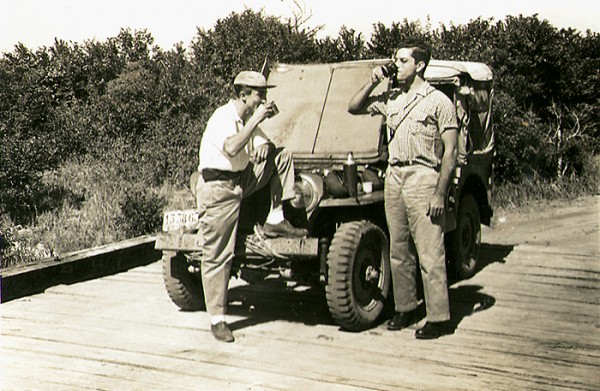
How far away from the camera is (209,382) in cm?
552

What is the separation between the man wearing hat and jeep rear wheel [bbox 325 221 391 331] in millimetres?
384

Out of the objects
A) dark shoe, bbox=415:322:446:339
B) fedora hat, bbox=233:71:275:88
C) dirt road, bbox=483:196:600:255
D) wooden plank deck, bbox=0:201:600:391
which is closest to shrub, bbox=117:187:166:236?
wooden plank deck, bbox=0:201:600:391

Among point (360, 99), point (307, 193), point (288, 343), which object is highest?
point (360, 99)

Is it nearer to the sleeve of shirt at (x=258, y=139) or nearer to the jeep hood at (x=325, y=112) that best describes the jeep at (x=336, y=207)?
the jeep hood at (x=325, y=112)

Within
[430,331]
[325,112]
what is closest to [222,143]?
[325,112]

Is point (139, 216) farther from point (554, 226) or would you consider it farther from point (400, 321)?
point (554, 226)

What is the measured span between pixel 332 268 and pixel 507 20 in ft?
33.0

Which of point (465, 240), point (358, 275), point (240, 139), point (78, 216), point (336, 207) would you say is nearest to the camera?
point (240, 139)

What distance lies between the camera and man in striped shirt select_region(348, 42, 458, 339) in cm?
670

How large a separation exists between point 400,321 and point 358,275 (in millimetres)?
494

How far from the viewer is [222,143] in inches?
261

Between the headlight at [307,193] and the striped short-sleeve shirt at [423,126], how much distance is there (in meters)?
0.63

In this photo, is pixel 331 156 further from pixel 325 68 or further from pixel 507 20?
pixel 507 20

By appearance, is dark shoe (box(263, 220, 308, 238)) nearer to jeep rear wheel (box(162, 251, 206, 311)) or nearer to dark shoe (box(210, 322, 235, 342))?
dark shoe (box(210, 322, 235, 342))
